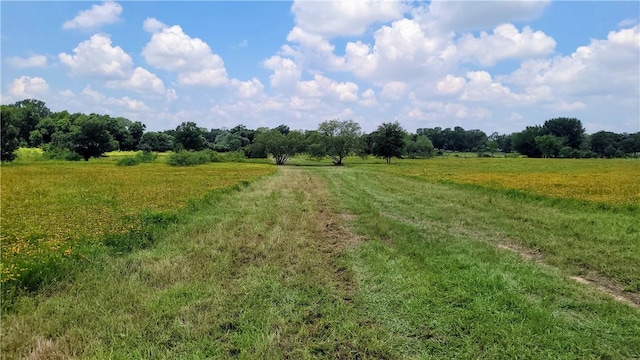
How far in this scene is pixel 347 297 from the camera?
6188mm

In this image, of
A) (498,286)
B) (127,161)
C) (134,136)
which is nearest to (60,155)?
(127,161)

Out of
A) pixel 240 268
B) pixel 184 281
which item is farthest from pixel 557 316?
pixel 184 281

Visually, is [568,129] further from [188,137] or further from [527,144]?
[188,137]

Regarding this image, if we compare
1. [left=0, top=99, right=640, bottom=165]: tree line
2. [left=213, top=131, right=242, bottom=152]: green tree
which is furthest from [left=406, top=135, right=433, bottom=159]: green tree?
[left=213, top=131, right=242, bottom=152]: green tree

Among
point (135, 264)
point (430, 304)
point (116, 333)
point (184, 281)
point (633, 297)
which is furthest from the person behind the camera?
point (135, 264)

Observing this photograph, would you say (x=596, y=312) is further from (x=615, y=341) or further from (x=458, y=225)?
(x=458, y=225)

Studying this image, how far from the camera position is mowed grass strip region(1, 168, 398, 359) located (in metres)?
4.58

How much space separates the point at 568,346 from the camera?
15.1 feet

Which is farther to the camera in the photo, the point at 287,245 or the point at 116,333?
the point at 287,245

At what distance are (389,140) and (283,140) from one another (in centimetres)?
2397

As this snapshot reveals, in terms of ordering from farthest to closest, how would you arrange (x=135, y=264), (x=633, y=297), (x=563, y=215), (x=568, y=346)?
1. (x=563, y=215)
2. (x=135, y=264)
3. (x=633, y=297)
4. (x=568, y=346)

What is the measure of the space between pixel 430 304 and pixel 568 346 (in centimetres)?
189

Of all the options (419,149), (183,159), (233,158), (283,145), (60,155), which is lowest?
(60,155)

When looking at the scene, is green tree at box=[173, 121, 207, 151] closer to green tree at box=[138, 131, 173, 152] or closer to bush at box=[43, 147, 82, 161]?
green tree at box=[138, 131, 173, 152]
